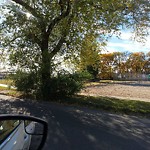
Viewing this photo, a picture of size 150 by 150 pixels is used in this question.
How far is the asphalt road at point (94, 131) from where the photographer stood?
5680 mm

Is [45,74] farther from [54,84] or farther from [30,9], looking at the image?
[30,9]

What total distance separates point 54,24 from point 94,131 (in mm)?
8148

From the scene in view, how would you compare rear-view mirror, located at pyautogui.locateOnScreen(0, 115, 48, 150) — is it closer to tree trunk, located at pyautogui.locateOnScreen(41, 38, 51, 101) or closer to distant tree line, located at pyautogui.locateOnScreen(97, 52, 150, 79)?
tree trunk, located at pyautogui.locateOnScreen(41, 38, 51, 101)

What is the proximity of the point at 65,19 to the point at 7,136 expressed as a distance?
10.7 meters

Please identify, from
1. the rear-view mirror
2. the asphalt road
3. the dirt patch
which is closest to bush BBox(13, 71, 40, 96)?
the dirt patch

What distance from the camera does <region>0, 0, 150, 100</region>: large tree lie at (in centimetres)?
1198

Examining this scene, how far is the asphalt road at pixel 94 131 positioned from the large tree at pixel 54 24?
463cm

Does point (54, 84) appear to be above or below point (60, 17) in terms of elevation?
below

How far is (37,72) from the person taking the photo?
13719 mm

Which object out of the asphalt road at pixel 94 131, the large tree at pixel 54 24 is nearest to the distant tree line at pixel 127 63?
the large tree at pixel 54 24

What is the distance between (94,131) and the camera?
22.8ft

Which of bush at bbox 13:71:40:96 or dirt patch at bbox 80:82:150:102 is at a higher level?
bush at bbox 13:71:40:96

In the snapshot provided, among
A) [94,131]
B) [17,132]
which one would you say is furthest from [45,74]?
[17,132]

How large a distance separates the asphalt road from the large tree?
4.63 m
